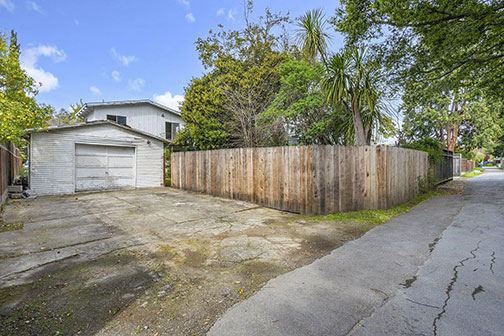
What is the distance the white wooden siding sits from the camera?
49.6 ft

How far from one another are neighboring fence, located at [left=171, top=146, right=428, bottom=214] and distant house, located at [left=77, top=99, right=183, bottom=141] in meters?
10.7

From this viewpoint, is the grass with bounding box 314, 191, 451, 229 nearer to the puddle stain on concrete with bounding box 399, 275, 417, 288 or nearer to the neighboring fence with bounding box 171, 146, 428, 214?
the neighboring fence with bounding box 171, 146, 428, 214

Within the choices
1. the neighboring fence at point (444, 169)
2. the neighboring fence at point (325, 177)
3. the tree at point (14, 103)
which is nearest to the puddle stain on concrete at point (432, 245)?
the neighboring fence at point (325, 177)

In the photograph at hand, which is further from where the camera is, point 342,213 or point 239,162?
point 239,162

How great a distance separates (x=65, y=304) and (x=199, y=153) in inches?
293

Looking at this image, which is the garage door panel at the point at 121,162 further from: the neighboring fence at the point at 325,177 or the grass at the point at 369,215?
the grass at the point at 369,215

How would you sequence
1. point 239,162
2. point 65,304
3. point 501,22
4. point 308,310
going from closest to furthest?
point 308,310
point 65,304
point 501,22
point 239,162

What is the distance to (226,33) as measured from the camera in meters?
11.3

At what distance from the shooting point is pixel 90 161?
10070 millimetres

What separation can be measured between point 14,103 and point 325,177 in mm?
8290

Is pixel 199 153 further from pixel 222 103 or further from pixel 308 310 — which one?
pixel 308 310

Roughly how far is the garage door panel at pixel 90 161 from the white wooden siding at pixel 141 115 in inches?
242

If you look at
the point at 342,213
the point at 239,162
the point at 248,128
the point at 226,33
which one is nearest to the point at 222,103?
the point at 248,128

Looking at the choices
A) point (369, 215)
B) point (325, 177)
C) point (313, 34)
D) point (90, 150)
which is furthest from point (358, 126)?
point (90, 150)
